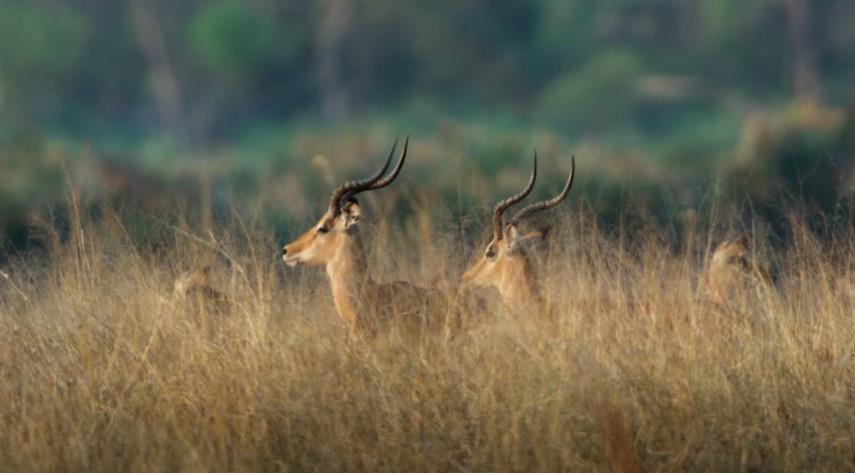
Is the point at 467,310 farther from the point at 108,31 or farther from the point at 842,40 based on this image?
the point at 108,31

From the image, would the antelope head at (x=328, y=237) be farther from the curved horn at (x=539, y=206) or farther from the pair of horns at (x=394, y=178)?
the curved horn at (x=539, y=206)

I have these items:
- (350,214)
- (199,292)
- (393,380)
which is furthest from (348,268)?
(393,380)

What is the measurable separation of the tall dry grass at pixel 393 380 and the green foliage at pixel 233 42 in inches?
1347

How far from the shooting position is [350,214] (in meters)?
9.44

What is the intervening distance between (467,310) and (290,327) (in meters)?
0.83

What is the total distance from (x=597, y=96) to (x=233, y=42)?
24.9ft

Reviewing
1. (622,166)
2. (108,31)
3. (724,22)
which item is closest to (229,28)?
(108,31)

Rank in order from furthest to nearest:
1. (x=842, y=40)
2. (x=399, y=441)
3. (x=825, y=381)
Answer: (x=842, y=40) < (x=825, y=381) < (x=399, y=441)

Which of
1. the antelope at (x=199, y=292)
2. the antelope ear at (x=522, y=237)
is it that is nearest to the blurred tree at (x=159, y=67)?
the antelope ear at (x=522, y=237)

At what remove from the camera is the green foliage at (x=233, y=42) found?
4247 centimetres

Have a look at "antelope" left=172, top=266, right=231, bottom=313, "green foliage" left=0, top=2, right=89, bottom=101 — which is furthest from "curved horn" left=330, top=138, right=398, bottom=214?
"green foliage" left=0, top=2, right=89, bottom=101

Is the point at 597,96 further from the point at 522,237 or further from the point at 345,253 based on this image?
the point at 345,253

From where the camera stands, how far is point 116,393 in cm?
736

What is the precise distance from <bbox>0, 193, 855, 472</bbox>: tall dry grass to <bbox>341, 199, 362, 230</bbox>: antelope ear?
3.13 feet
